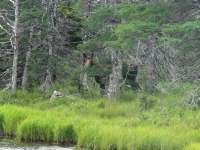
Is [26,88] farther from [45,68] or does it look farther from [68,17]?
[68,17]

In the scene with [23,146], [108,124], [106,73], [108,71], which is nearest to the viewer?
[23,146]

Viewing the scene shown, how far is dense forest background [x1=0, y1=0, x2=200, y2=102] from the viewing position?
1702 centimetres

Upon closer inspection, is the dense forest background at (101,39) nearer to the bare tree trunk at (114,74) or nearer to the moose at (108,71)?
the bare tree trunk at (114,74)

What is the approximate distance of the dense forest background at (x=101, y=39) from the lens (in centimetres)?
1702

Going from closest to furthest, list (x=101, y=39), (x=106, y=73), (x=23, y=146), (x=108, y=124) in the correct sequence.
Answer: (x=23, y=146)
(x=108, y=124)
(x=101, y=39)
(x=106, y=73)

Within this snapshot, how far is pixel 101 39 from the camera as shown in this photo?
19.0 m

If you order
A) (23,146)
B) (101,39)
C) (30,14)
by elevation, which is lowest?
(23,146)

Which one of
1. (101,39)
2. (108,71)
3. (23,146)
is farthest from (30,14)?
(23,146)

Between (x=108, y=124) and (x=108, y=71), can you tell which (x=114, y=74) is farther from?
(x=108, y=124)

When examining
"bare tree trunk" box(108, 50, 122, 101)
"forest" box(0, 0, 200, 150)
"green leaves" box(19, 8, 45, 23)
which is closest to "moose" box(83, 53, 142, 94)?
"forest" box(0, 0, 200, 150)

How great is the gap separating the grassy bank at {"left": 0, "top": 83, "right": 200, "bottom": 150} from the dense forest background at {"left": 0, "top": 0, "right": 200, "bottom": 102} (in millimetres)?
1649

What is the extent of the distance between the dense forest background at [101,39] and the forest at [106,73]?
0.15ft

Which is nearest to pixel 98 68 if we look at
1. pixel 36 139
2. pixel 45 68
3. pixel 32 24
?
pixel 45 68

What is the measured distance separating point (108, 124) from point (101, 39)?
6273 mm
